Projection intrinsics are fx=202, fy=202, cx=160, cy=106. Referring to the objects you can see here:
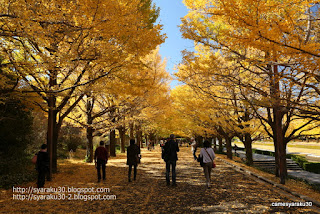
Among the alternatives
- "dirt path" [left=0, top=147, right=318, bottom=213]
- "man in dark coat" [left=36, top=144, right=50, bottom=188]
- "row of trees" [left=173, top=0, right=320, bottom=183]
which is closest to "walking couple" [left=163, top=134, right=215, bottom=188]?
"dirt path" [left=0, top=147, right=318, bottom=213]

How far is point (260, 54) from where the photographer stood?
27.3ft

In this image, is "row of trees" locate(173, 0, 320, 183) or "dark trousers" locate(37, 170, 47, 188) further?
"dark trousers" locate(37, 170, 47, 188)

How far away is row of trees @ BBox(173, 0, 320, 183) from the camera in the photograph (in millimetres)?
4043

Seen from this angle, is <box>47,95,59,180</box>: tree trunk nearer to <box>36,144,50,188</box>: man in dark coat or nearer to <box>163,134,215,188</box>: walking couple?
<box>36,144,50,188</box>: man in dark coat

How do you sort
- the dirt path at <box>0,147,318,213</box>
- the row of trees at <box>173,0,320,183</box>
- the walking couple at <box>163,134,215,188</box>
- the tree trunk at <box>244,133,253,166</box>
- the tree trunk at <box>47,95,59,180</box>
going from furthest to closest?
the tree trunk at <box>244,133,253,166</box> → the tree trunk at <box>47,95,59,180</box> → the walking couple at <box>163,134,215,188</box> → the dirt path at <box>0,147,318,213</box> → the row of trees at <box>173,0,320,183</box>

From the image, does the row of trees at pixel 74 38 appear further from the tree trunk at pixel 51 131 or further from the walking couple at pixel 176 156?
the walking couple at pixel 176 156

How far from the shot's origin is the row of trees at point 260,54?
13.3 feet

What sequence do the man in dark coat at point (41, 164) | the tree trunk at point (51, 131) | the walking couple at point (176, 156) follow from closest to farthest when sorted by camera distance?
the man in dark coat at point (41, 164)
the walking couple at point (176, 156)
the tree trunk at point (51, 131)

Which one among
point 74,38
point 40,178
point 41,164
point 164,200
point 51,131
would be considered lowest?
point 164,200

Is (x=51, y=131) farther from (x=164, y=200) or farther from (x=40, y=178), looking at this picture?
(x=164, y=200)

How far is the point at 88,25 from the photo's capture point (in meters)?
4.57

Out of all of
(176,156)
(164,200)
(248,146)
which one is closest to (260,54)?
(176,156)

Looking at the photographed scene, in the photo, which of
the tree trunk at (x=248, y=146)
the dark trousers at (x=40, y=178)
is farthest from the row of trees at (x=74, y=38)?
the tree trunk at (x=248, y=146)

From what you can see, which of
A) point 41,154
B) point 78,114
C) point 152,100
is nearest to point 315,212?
point 41,154
